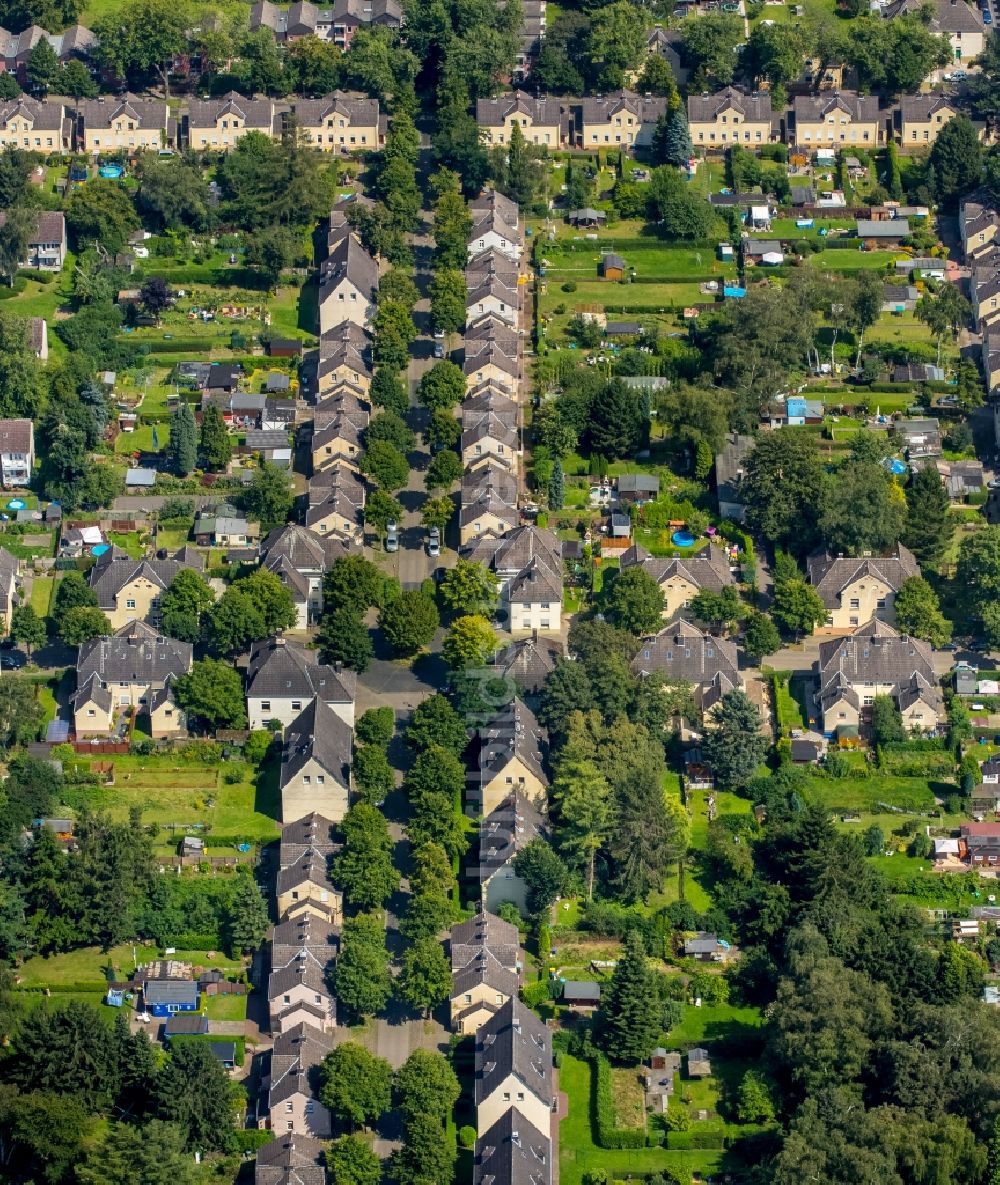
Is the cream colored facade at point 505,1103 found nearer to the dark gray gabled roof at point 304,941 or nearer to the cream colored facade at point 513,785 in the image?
the dark gray gabled roof at point 304,941

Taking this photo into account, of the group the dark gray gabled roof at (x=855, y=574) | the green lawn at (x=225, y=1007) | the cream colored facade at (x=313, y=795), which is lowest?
the green lawn at (x=225, y=1007)

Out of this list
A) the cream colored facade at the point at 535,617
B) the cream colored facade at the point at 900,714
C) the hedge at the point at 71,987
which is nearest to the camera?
the hedge at the point at 71,987

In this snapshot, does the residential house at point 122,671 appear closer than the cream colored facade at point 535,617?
Yes

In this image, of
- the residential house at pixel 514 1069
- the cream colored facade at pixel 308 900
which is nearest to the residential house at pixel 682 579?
the cream colored facade at pixel 308 900

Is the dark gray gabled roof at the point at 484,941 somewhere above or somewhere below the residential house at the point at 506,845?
below

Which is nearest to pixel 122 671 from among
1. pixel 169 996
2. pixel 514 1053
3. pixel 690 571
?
pixel 169 996

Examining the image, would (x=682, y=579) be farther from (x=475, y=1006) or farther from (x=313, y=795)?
(x=475, y=1006)

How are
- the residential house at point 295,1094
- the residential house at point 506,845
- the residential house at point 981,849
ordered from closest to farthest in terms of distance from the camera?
the residential house at point 295,1094 < the residential house at point 506,845 < the residential house at point 981,849
